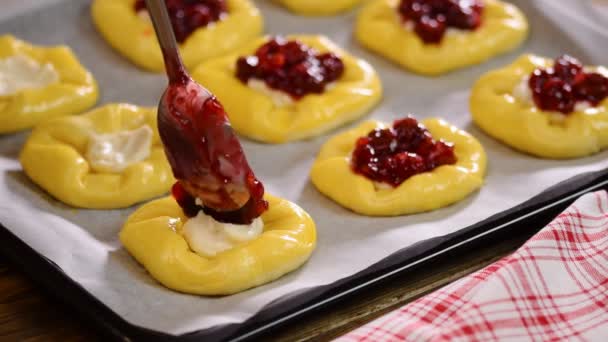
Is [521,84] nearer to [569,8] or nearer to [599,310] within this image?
[569,8]

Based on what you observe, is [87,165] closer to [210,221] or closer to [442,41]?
[210,221]

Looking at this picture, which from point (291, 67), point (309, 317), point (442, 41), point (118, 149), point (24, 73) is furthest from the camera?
point (442, 41)

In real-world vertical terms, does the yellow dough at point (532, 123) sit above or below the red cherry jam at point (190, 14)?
A: above

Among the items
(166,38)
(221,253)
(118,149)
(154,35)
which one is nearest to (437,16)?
(154,35)

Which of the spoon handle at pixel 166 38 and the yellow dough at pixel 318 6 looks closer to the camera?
the spoon handle at pixel 166 38

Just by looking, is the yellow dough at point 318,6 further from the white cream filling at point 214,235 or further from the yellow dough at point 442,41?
the white cream filling at point 214,235

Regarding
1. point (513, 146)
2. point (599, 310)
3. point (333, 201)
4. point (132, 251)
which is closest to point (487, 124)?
point (513, 146)

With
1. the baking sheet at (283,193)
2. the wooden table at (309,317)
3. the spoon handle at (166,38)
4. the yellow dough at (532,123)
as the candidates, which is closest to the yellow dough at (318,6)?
the baking sheet at (283,193)
